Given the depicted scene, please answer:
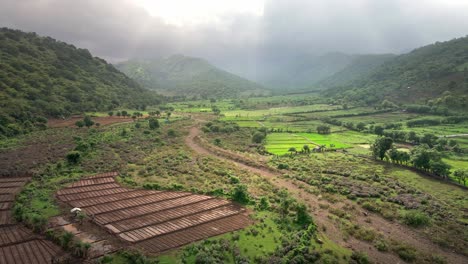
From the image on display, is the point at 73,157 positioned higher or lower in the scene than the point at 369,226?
higher

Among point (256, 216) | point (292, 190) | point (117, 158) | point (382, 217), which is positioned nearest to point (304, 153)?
point (292, 190)

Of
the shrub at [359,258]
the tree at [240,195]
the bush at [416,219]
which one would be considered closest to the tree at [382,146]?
the bush at [416,219]

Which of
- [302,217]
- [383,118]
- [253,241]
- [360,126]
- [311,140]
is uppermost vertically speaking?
[383,118]

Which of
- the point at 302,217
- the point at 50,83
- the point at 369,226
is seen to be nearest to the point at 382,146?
the point at 369,226

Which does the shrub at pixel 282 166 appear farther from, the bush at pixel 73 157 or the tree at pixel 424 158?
the bush at pixel 73 157

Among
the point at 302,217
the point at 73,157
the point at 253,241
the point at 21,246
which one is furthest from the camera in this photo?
the point at 73,157

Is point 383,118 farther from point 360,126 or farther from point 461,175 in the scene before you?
point 461,175

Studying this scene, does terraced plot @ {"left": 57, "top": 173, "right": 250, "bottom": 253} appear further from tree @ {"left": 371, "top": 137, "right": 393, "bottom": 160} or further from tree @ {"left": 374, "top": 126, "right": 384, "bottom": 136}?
tree @ {"left": 374, "top": 126, "right": 384, "bottom": 136}
